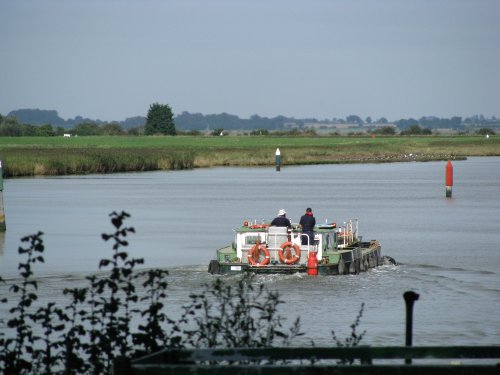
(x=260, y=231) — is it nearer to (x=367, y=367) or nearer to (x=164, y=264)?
(x=164, y=264)

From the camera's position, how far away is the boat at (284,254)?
29297 millimetres

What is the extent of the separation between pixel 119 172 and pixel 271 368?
298 feet

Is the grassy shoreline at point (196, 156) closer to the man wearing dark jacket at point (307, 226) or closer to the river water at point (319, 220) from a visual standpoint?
the river water at point (319, 220)

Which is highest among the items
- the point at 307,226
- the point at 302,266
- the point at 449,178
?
the point at 307,226

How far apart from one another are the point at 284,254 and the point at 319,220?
65.0 feet

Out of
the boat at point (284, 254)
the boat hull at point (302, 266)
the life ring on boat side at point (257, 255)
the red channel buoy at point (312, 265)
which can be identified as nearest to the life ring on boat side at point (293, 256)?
the boat at point (284, 254)

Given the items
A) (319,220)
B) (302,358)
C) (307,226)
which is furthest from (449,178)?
(302,358)

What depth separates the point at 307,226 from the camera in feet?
97.0

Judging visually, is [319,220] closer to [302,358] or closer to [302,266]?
[302,266]

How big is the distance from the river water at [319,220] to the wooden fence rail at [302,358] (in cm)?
1008

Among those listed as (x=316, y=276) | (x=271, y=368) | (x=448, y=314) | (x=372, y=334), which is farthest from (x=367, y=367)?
(x=316, y=276)

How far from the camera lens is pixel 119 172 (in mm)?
99188

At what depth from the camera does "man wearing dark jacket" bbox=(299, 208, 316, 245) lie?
2936 centimetres

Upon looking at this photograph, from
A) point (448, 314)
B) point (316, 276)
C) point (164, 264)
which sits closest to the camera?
point (448, 314)
